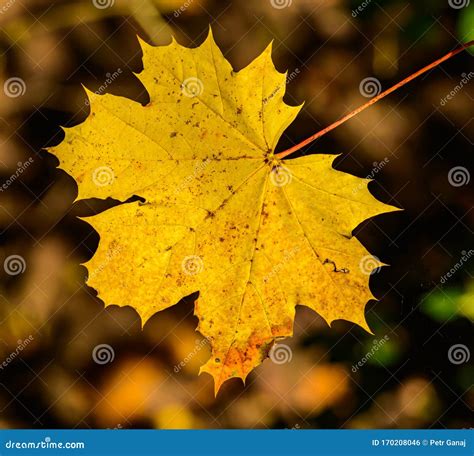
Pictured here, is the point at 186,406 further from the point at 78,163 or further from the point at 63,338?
the point at 78,163

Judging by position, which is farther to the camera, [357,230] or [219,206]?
[357,230]

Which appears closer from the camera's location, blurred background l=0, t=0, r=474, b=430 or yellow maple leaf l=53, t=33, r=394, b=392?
yellow maple leaf l=53, t=33, r=394, b=392

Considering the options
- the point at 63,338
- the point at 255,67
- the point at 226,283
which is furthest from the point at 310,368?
the point at 255,67

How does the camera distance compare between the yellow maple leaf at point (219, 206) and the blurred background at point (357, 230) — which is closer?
the yellow maple leaf at point (219, 206)

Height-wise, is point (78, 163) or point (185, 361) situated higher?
point (78, 163)
